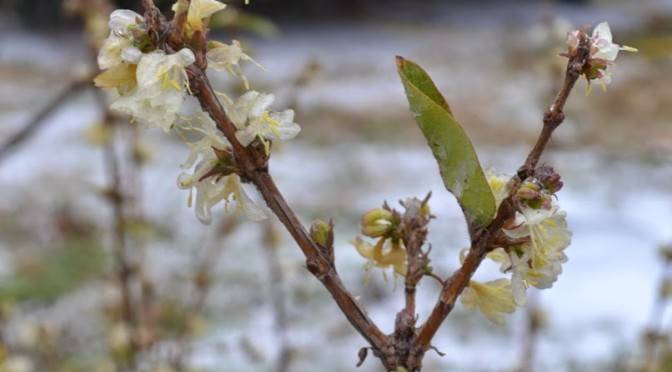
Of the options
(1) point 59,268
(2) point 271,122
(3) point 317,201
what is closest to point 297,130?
(2) point 271,122

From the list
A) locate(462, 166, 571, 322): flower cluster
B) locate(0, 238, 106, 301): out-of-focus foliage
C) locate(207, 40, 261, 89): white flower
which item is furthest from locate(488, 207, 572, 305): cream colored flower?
locate(0, 238, 106, 301): out-of-focus foliage

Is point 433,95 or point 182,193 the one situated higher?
point 182,193

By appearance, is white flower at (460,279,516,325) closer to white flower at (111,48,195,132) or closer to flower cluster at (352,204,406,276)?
flower cluster at (352,204,406,276)

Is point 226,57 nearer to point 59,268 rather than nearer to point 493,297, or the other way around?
point 493,297

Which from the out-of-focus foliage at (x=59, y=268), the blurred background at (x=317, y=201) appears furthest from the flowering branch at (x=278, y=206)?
the out-of-focus foliage at (x=59, y=268)

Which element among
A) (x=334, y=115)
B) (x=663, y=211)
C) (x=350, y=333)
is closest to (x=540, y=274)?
(x=350, y=333)

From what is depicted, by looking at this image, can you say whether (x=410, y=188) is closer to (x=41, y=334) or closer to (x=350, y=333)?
(x=350, y=333)
